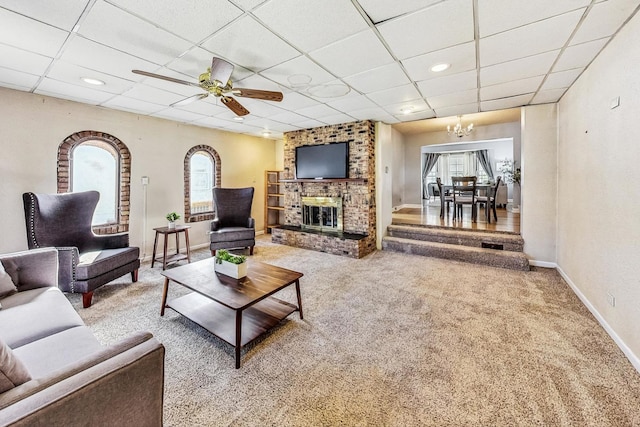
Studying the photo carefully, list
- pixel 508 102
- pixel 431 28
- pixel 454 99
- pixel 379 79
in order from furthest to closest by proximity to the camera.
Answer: pixel 508 102
pixel 454 99
pixel 379 79
pixel 431 28

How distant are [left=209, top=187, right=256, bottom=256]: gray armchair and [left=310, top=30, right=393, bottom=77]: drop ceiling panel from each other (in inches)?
127

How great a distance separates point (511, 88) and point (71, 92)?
18.4 ft

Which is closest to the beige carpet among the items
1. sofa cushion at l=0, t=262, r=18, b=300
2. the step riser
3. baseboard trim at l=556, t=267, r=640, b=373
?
baseboard trim at l=556, t=267, r=640, b=373

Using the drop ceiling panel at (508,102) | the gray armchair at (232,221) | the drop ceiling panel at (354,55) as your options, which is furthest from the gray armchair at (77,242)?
the drop ceiling panel at (508,102)

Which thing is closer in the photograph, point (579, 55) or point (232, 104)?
point (579, 55)

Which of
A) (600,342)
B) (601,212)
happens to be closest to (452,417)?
(600,342)

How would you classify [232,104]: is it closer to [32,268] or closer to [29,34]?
[29,34]

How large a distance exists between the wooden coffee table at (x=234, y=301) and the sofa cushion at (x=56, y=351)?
763 millimetres

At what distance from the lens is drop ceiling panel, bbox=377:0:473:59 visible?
184 cm

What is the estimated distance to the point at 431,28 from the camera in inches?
80.4

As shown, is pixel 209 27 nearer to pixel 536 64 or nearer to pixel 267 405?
pixel 267 405

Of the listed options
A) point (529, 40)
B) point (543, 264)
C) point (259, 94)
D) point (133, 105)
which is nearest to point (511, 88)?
point (529, 40)

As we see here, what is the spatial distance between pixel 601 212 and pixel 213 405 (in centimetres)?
357

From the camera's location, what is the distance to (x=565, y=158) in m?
3.48
